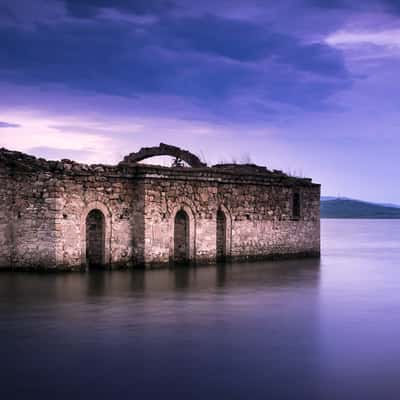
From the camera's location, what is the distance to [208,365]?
8719 millimetres

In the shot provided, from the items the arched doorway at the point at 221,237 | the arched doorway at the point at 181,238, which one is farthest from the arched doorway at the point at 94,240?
the arched doorway at the point at 221,237

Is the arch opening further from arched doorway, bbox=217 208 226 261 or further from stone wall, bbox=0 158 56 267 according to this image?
stone wall, bbox=0 158 56 267

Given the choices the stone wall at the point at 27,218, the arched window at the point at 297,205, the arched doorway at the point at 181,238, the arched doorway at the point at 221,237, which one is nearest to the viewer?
the stone wall at the point at 27,218

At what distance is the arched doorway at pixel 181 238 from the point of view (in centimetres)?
2175

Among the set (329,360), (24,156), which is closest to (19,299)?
(24,156)

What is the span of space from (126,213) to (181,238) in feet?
8.00

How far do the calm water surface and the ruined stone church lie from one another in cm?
142

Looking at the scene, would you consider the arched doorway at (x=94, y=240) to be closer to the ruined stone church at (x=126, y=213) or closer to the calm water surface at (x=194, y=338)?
the ruined stone church at (x=126, y=213)

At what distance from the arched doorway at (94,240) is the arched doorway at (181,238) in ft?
9.25

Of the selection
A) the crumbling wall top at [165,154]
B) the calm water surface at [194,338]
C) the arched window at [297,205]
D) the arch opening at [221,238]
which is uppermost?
the crumbling wall top at [165,154]

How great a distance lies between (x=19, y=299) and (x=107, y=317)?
298cm

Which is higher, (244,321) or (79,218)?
(79,218)

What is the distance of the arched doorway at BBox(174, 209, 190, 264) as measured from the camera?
2175 cm

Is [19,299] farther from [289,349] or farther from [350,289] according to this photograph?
[350,289]
